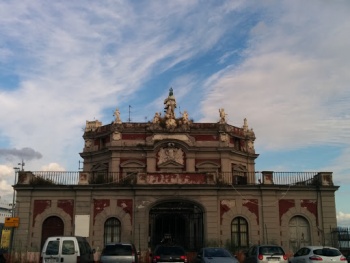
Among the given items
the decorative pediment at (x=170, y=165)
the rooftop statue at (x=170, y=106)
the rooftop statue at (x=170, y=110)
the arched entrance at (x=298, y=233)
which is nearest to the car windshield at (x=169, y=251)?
the arched entrance at (x=298, y=233)

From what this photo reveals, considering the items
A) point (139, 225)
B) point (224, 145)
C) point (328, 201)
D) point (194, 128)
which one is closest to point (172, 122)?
point (194, 128)

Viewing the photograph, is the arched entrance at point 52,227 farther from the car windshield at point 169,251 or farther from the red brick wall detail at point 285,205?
the red brick wall detail at point 285,205

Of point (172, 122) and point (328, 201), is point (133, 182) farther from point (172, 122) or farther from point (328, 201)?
point (328, 201)

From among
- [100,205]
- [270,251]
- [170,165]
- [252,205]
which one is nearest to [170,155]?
[170,165]

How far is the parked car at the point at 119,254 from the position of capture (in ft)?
62.3

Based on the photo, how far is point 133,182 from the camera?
1239 inches

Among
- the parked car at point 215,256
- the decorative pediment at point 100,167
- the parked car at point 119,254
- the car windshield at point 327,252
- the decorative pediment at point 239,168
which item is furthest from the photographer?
the decorative pediment at point 239,168

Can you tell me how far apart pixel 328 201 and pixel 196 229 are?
9573 millimetres

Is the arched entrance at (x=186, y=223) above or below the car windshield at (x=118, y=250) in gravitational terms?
above

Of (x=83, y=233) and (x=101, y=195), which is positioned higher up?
(x=101, y=195)

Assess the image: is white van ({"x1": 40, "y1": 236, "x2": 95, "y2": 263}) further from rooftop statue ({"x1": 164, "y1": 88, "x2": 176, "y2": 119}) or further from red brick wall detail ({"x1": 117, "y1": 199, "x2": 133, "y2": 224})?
rooftop statue ({"x1": 164, "y1": 88, "x2": 176, "y2": 119})

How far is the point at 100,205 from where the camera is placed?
3069 centimetres

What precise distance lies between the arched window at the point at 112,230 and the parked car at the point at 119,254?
10.9m

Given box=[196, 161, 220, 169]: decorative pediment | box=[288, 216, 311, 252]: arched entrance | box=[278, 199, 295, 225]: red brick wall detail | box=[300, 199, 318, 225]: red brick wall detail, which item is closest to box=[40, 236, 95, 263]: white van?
box=[278, 199, 295, 225]: red brick wall detail
